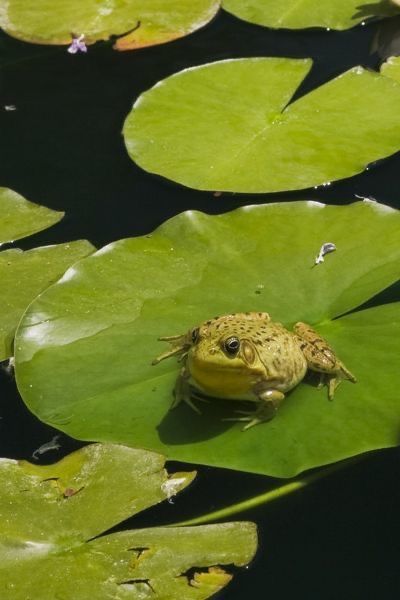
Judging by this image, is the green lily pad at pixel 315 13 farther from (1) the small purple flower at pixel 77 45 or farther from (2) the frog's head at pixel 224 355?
(2) the frog's head at pixel 224 355

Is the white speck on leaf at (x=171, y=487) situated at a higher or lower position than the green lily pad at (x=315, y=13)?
lower

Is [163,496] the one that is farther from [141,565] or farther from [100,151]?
[100,151]

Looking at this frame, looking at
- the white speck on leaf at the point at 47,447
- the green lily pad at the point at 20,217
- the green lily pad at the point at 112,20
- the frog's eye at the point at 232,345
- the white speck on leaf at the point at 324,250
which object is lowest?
the white speck on leaf at the point at 47,447

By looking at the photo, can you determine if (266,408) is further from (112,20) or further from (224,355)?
(112,20)

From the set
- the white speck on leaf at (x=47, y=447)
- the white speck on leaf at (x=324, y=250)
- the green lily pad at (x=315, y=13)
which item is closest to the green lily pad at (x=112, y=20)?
the green lily pad at (x=315, y=13)

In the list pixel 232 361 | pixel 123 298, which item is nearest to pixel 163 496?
pixel 232 361

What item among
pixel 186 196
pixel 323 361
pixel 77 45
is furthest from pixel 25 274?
pixel 77 45
